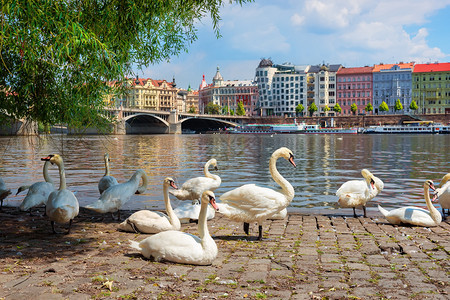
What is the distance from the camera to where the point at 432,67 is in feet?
434

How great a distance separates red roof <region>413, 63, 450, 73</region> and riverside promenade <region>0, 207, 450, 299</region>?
132 metres

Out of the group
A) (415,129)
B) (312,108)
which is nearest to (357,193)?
(415,129)

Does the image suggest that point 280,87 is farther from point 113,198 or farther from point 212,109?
point 113,198

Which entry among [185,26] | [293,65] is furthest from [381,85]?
[185,26]

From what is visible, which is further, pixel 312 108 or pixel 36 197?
pixel 312 108

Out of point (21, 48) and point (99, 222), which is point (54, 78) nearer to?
point (21, 48)

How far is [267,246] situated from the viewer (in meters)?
7.55

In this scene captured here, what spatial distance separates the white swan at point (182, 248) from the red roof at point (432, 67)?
445ft

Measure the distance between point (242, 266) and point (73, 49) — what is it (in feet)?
11.2

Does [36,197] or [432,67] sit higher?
[432,67]

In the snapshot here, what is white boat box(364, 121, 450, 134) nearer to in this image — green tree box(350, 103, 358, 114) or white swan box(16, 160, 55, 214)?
green tree box(350, 103, 358, 114)

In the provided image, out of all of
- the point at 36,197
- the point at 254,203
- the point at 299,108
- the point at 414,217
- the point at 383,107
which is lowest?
the point at 414,217

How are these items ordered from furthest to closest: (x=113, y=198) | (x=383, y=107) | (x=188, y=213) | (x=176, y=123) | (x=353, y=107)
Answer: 1. (x=353, y=107)
2. (x=383, y=107)
3. (x=176, y=123)
4. (x=188, y=213)
5. (x=113, y=198)

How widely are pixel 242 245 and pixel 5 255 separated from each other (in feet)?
10.5
